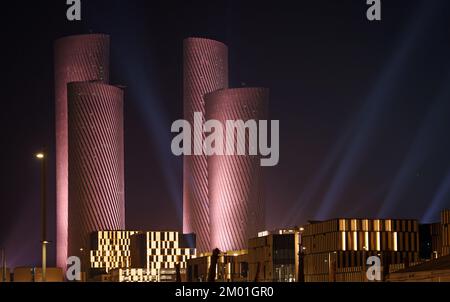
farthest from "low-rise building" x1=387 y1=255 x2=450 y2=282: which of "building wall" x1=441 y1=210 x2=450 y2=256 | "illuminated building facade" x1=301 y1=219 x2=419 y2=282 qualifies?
"illuminated building facade" x1=301 y1=219 x2=419 y2=282

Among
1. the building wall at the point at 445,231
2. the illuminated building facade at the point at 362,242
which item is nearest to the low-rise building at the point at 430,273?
the building wall at the point at 445,231

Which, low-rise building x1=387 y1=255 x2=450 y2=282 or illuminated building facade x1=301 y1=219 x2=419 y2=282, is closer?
low-rise building x1=387 y1=255 x2=450 y2=282

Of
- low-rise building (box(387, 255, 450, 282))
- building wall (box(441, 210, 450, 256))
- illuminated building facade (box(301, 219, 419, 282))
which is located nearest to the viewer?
low-rise building (box(387, 255, 450, 282))

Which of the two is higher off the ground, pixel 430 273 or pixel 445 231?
pixel 445 231

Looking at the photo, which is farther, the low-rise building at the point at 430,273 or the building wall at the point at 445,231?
the building wall at the point at 445,231

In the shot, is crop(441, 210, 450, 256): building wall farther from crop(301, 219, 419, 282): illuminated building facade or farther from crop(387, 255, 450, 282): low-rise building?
crop(387, 255, 450, 282): low-rise building

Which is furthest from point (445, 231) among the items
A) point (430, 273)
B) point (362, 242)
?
point (430, 273)

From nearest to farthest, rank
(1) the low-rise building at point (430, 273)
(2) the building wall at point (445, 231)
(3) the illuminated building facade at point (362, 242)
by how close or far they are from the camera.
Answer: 1. (1) the low-rise building at point (430, 273)
2. (2) the building wall at point (445, 231)
3. (3) the illuminated building facade at point (362, 242)

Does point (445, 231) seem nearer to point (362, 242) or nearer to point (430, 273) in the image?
point (362, 242)

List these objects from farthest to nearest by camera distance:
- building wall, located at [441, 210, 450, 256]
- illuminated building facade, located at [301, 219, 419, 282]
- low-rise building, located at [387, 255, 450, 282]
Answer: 1. illuminated building facade, located at [301, 219, 419, 282]
2. building wall, located at [441, 210, 450, 256]
3. low-rise building, located at [387, 255, 450, 282]

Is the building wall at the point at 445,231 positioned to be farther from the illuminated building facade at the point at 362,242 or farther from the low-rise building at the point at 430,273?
the low-rise building at the point at 430,273
